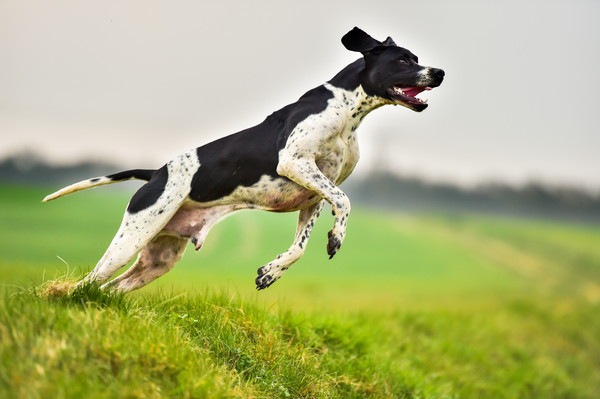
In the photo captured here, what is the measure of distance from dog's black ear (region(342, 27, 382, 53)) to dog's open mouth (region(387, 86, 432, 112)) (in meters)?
0.43

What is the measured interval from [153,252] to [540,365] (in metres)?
9.25

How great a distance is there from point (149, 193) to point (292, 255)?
47.5 inches

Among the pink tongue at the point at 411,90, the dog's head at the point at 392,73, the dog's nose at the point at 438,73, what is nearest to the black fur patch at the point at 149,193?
the dog's head at the point at 392,73

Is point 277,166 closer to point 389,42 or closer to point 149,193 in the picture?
point 149,193

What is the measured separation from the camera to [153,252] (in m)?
6.12

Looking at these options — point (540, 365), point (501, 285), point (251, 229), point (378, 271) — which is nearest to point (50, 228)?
point (251, 229)

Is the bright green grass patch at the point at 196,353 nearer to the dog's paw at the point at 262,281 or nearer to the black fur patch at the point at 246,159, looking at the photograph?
the dog's paw at the point at 262,281

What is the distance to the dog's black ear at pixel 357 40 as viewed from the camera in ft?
19.0

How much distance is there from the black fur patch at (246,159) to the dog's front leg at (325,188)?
24cm

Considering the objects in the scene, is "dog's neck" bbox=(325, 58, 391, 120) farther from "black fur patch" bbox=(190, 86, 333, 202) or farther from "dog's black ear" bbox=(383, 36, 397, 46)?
"dog's black ear" bbox=(383, 36, 397, 46)

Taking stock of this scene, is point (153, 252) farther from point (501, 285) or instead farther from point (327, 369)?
point (501, 285)

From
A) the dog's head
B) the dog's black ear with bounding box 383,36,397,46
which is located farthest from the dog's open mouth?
Result: the dog's black ear with bounding box 383,36,397,46

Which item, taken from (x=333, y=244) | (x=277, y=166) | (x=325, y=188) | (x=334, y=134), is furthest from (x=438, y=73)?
(x=333, y=244)

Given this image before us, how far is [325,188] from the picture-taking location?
211 inches
